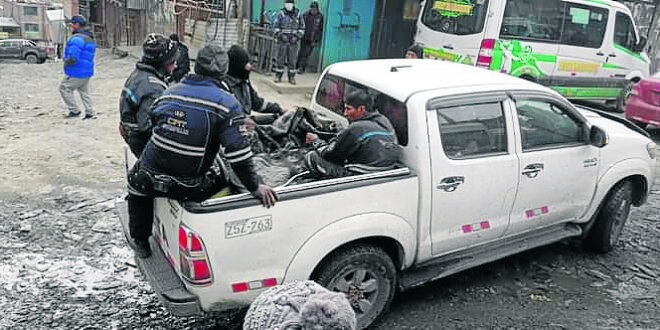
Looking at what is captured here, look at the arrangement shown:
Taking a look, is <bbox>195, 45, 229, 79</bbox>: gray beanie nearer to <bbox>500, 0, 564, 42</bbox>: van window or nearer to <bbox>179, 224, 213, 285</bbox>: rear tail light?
<bbox>179, 224, 213, 285</bbox>: rear tail light

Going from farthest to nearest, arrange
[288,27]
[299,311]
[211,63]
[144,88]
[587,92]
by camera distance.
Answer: [587,92] → [288,27] → [144,88] → [211,63] → [299,311]

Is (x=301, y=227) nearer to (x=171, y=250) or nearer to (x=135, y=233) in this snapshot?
(x=171, y=250)

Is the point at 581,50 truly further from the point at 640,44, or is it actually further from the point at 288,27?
the point at 288,27

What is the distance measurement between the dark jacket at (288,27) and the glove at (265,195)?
8.49m

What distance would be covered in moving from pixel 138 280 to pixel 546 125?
3.40 metres

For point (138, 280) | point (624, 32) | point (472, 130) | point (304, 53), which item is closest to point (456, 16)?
point (304, 53)

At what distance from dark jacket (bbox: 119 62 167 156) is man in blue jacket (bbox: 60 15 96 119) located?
4651 mm

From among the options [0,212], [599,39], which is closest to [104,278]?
[0,212]

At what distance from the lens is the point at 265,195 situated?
10.7 ft

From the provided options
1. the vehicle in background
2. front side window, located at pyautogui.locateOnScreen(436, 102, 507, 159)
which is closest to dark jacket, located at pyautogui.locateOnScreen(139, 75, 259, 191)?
front side window, located at pyautogui.locateOnScreen(436, 102, 507, 159)

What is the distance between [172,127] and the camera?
3230mm

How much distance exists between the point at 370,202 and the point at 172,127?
1.29 m

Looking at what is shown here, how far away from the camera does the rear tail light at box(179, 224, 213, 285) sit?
3168 millimetres

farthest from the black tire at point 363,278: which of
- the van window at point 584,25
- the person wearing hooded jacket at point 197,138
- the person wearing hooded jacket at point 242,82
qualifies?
the van window at point 584,25
